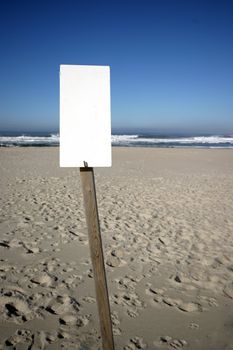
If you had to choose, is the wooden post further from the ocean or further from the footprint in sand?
the ocean

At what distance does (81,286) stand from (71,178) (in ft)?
24.7

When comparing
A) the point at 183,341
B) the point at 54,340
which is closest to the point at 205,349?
the point at 183,341

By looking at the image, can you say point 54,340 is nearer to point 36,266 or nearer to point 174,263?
point 36,266

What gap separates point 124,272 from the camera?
3926mm

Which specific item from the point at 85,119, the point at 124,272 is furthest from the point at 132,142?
the point at 85,119

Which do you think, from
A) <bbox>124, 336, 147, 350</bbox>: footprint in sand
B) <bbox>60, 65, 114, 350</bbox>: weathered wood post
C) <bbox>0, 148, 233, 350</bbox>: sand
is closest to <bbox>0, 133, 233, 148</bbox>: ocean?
<bbox>0, 148, 233, 350</bbox>: sand

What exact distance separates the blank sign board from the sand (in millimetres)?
1887

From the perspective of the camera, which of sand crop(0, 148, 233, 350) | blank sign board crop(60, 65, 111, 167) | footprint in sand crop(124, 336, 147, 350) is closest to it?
blank sign board crop(60, 65, 111, 167)

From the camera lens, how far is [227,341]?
8.95 feet

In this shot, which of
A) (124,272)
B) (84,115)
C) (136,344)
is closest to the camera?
(84,115)

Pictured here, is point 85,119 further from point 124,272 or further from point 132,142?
point 132,142

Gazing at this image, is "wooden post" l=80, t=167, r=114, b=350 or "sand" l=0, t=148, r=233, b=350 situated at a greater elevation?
"wooden post" l=80, t=167, r=114, b=350

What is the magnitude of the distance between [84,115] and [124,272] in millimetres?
2698

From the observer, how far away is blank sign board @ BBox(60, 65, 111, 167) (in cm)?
195
